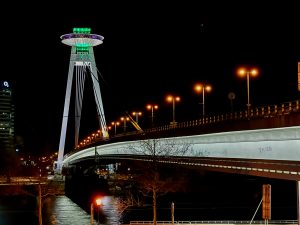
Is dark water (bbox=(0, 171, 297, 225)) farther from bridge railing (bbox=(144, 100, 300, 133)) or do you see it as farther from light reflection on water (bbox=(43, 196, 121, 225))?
bridge railing (bbox=(144, 100, 300, 133))

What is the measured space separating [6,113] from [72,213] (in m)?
109

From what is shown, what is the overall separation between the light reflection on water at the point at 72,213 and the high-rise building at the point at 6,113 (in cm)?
8206

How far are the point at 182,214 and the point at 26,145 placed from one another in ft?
215

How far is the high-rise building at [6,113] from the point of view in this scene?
13838 cm

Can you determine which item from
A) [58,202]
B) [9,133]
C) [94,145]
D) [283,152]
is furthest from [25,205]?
[9,133]

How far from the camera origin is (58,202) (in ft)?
184

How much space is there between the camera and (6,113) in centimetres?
14950

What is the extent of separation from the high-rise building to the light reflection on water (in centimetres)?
8206

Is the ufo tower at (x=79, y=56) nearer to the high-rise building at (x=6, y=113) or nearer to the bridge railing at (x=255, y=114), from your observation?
the bridge railing at (x=255, y=114)

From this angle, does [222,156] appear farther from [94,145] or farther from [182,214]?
[94,145]

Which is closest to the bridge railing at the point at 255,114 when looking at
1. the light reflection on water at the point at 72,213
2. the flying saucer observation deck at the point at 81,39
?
the light reflection on water at the point at 72,213

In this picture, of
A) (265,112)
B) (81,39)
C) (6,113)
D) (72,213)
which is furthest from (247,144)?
(6,113)

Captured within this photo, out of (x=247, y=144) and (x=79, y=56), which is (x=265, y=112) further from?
(x=79, y=56)

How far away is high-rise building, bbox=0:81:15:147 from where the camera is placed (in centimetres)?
13838
